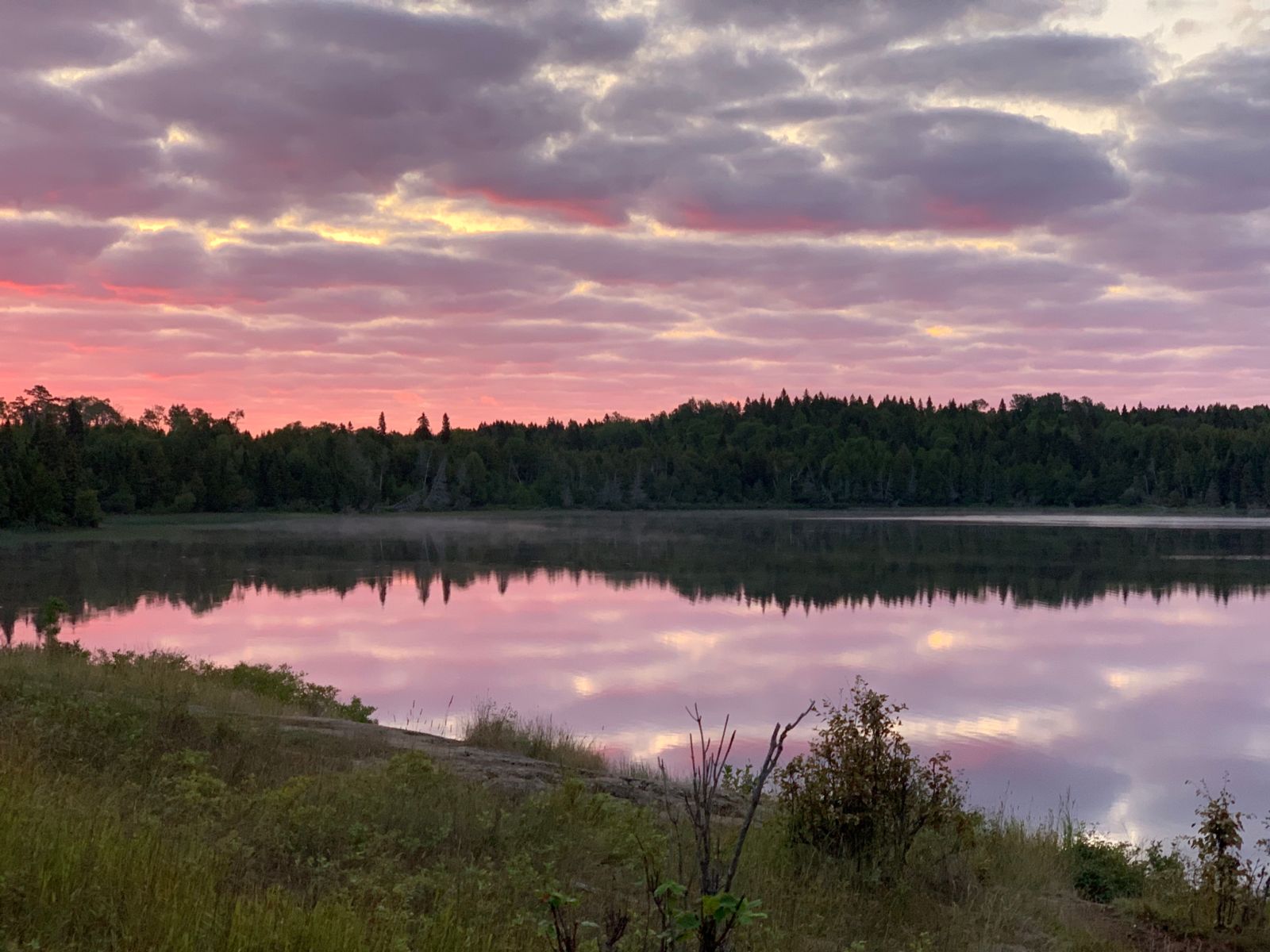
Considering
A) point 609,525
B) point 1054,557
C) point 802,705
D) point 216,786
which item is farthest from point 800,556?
point 216,786

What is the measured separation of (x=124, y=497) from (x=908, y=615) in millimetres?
107627

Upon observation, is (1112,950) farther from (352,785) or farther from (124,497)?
(124,497)

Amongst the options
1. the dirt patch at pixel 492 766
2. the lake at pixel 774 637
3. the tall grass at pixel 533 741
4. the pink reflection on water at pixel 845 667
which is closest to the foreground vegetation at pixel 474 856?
the dirt patch at pixel 492 766

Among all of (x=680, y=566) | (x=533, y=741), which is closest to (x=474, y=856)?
(x=533, y=741)

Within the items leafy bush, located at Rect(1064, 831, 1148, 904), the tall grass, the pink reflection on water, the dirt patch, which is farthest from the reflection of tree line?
leafy bush, located at Rect(1064, 831, 1148, 904)

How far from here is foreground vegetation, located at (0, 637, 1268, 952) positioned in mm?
7277

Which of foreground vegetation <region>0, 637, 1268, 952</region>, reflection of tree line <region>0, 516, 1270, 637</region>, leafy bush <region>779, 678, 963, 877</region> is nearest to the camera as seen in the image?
foreground vegetation <region>0, 637, 1268, 952</region>

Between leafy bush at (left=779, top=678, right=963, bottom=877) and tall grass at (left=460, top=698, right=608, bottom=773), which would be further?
tall grass at (left=460, top=698, right=608, bottom=773)

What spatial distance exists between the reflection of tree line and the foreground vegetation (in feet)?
86.8

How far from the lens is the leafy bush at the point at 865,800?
12023mm

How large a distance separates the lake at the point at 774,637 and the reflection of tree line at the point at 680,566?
0.39m

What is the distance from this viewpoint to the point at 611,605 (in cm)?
4653

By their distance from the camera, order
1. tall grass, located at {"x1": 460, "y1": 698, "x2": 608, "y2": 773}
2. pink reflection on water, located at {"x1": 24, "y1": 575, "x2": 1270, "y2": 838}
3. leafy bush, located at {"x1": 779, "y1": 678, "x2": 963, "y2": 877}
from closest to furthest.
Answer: leafy bush, located at {"x1": 779, "y1": 678, "x2": 963, "y2": 877} < tall grass, located at {"x1": 460, "y1": 698, "x2": 608, "y2": 773} < pink reflection on water, located at {"x1": 24, "y1": 575, "x2": 1270, "y2": 838}

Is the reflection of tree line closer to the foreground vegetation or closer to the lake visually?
the lake
